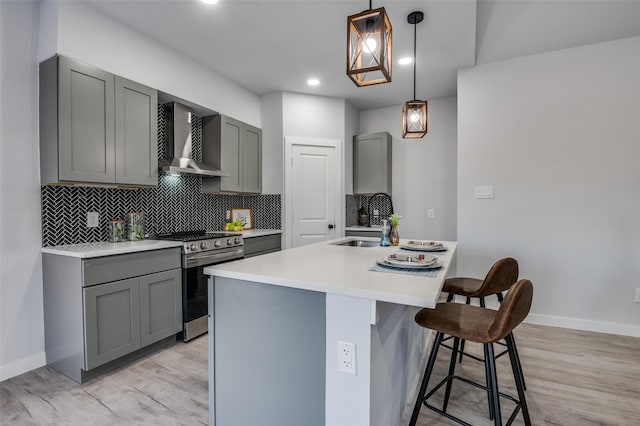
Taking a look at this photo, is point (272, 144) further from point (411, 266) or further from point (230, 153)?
point (411, 266)

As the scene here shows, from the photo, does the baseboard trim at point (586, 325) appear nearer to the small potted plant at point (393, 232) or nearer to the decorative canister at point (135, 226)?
the small potted plant at point (393, 232)

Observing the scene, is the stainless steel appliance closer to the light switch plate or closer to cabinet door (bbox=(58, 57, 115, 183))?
cabinet door (bbox=(58, 57, 115, 183))

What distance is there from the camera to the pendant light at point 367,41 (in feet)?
4.70

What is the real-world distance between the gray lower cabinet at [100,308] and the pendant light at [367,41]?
6.98 feet

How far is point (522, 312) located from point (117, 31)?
349 cm

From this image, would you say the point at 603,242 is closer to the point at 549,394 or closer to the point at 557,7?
the point at 549,394

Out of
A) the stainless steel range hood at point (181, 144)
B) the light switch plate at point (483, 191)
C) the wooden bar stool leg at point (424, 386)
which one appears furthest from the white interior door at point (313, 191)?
the wooden bar stool leg at point (424, 386)

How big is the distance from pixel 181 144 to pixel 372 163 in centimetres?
266

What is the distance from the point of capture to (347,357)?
1301mm

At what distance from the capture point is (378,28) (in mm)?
1447

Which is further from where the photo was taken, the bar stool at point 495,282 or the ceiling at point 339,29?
the ceiling at point 339,29

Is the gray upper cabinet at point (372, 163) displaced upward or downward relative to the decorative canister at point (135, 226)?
upward

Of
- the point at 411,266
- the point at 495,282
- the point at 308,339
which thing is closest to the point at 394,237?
the point at 495,282

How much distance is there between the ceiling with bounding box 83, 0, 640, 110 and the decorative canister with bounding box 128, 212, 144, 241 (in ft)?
5.34
